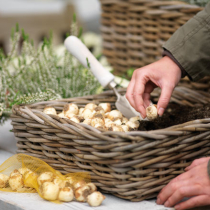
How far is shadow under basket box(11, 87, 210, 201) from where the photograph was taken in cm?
68

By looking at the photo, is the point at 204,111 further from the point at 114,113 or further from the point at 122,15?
the point at 122,15

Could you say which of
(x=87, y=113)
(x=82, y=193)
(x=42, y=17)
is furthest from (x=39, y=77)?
(x=42, y=17)

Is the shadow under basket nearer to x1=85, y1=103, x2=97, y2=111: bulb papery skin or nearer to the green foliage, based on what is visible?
x1=85, y1=103, x2=97, y2=111: bulb papery skin

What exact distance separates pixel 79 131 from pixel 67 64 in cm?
54

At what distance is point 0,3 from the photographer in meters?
2.81

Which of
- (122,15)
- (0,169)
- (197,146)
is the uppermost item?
(122,15)

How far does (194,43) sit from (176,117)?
0.20 m

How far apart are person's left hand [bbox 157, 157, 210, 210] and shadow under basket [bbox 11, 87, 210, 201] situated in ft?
0.11

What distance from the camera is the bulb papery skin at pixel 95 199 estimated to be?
2.30 ft

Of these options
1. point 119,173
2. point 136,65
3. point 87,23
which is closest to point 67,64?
point 136,65

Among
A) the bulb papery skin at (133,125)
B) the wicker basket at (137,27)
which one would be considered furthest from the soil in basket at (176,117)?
the wicker basket at (137,27)

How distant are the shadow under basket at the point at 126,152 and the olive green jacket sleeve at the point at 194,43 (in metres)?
0.24

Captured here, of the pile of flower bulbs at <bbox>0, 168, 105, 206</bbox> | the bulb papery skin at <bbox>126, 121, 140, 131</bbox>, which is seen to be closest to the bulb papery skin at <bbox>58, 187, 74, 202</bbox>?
the pile of flower bulbs at <bbox>0, 168, 105, 206</bbox>

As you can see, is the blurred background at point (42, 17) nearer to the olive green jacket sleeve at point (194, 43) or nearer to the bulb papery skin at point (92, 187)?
the olive green jacket sleeve at point (194, 43)
